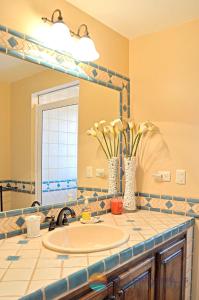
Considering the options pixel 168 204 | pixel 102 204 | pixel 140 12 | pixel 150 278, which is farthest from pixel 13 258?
pixel 140 12

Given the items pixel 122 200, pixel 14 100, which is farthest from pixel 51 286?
pixel 122 200

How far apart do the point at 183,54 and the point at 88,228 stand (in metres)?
1.44

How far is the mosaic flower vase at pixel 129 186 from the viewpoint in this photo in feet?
6.61

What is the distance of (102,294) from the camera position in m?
1.08

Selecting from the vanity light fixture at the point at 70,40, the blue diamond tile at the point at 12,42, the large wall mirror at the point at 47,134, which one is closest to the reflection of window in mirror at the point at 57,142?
the large wall mirror at the point at 47,134

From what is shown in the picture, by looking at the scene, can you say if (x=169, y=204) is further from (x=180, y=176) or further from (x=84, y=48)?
(x=84, y=48)

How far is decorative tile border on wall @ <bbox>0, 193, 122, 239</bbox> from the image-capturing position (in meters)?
1.36

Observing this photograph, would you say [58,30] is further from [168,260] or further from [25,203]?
[168,260]

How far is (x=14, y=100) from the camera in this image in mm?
1474

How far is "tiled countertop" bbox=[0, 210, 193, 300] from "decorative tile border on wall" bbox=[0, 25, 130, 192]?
0.80 meters

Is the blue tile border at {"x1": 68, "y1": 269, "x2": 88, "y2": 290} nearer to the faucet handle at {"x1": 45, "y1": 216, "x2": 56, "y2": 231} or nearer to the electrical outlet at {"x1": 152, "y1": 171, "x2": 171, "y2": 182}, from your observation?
the faucet handle at {"x1": 45, "y1": 216, "x2": 56, "y2": 231}

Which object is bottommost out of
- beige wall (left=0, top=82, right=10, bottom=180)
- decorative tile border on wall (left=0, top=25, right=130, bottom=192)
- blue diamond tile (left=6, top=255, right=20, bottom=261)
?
blue diamond tile (left=6, top=255, right=20, bottom=261)

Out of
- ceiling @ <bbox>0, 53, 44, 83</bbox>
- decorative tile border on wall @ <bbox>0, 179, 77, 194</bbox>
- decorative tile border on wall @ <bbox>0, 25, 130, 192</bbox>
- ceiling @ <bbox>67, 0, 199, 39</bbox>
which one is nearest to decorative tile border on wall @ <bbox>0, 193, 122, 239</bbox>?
decorative tile border on wall @ <bbox>0, 179, 77, 194</bbox>

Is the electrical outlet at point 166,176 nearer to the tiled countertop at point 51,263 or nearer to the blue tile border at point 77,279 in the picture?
the tiled countertop at point 51,263
